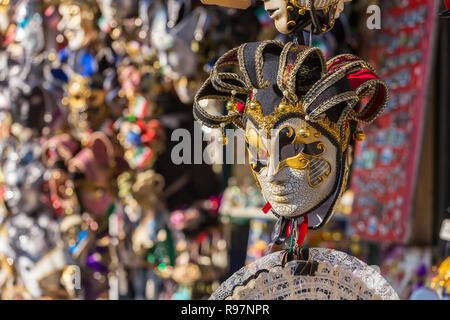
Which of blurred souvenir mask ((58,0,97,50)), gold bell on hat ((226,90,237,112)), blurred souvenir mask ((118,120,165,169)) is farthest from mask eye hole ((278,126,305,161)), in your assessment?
blurred souvenir mask ((58,0,97,50))

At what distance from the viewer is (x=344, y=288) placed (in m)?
1.12

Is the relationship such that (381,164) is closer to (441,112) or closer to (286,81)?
(441,112)

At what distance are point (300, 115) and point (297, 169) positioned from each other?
9cm

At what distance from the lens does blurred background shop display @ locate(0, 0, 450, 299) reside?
2.10 m

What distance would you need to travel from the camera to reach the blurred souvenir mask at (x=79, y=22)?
115 inches

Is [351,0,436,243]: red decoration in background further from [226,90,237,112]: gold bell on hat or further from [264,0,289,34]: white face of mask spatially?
[226,90,237,112]: gold bell on hat

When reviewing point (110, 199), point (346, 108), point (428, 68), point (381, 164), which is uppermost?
point (428, 68)

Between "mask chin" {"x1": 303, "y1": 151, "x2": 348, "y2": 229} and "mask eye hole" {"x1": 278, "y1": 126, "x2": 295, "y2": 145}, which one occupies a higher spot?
"mask eye hole" {"x1": 278, "y1": 126, "x2": 295, "y2": 145}

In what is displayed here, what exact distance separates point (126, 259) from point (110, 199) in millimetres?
304

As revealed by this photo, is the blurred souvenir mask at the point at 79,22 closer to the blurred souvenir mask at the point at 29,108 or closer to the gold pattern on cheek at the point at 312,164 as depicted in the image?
the blurred souvenir mask at the point at 29,108

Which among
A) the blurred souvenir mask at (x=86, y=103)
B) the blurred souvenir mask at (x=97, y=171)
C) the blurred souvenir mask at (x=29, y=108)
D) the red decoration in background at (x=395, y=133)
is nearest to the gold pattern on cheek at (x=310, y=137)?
the red decoration in background at (x=395, y=133)

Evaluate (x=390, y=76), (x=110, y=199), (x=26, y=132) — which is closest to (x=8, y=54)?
(x=26, y=132)

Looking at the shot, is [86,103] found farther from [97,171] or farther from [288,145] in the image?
[288,145]

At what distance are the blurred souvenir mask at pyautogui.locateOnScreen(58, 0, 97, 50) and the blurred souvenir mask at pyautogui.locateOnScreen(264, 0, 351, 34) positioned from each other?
181 cm
